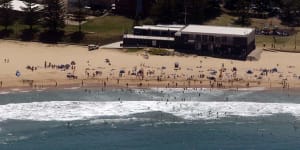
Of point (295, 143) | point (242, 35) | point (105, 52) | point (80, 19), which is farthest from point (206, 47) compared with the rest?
point (295, 143)

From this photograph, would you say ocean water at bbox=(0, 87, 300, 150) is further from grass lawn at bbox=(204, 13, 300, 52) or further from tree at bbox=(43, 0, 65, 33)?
tree at bbox=(43, 0, 65, 33)

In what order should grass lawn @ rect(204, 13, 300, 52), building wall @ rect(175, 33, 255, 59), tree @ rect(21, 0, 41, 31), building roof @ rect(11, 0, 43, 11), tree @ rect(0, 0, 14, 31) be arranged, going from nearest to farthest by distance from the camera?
building wall @ rect(175, 33, 255, 59) < grass lawn @ rect(204, 13, 300, 52) < tree @ rect(21, 0, 41, 31) < tree @ rect(0, 0, 14, 31) < building roof @ rect(11, 0, 43, 11)

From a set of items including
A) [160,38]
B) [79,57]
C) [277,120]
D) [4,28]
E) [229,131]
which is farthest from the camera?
[4,28]

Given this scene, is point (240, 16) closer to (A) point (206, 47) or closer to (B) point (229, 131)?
(A) point (206, 47)

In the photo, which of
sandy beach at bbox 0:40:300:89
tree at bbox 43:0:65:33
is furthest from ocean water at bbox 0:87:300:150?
tree at bbox 43:0:65:33

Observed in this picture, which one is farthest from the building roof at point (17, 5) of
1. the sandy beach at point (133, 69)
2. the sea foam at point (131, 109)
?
the sea foam at point (131, 109)

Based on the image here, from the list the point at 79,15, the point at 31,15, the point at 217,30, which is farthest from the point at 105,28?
the point at 217,30
